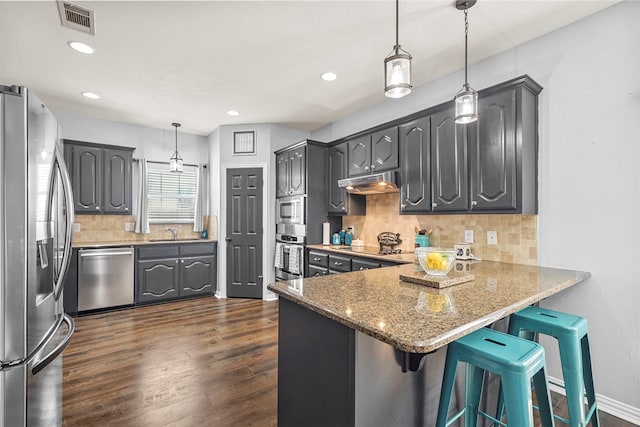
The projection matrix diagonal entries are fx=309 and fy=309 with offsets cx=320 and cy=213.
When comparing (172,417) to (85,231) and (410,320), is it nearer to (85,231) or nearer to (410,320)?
(410,320)

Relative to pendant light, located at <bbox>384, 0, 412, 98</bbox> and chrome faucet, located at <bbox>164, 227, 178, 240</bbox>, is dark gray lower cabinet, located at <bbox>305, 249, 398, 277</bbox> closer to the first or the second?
pendant light, located at <bbox>384, 0, 412, 98</bbox>

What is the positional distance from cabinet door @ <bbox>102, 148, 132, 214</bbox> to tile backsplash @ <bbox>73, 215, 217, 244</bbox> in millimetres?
356

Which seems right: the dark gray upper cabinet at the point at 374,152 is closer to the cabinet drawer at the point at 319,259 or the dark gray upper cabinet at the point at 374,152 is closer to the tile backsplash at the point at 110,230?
the cabinet drawer at the point at 319,259

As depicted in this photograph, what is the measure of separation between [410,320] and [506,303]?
1.75ft

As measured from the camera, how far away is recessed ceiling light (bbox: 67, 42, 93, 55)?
8.35 ft

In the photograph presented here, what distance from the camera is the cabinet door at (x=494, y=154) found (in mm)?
2270

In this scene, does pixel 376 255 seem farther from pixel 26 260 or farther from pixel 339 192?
pixel 26 260

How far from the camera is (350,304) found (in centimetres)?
132

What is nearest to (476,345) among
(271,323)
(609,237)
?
(609,237)

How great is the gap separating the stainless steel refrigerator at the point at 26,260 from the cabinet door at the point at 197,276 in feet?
10.4

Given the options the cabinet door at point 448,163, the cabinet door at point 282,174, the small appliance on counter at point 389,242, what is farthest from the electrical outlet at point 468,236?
the cabinet door at point 282,174

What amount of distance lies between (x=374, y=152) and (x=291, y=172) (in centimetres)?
139

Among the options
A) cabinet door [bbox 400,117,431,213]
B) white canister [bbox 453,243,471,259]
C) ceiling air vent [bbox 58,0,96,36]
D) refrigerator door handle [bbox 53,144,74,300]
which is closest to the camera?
refrigerator door handle [bbox 53,144,74,300]

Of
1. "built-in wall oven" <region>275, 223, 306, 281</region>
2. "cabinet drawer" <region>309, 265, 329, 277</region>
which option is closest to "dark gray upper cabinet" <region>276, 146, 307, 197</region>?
"built-in wall oven" <region>275, 223, 306, 281</region>
